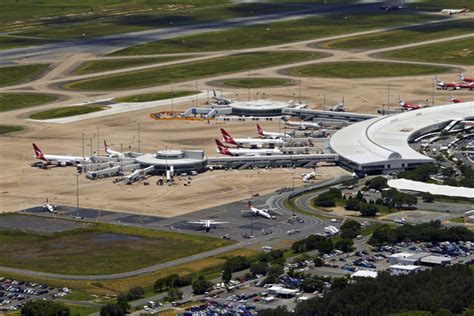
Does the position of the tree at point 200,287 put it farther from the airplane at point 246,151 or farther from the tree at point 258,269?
the airplane at point 246,151

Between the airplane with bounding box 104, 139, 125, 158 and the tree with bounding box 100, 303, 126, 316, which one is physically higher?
the tree with bounding box 100, 303, 126, 316

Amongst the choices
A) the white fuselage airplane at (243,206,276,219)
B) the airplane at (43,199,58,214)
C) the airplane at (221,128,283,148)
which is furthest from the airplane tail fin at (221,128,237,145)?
the white fuselage airplane at (243,206,276,219)

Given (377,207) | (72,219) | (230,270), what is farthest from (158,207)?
(230,270)

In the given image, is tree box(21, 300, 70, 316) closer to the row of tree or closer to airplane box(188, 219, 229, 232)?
airplane box(188, 219, 229, 232)

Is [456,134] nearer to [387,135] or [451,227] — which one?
[387,135]

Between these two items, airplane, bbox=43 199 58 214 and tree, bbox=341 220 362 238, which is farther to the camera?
airplane, bbox=43 199 58 214

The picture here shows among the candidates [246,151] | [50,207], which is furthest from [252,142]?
[50,207]
